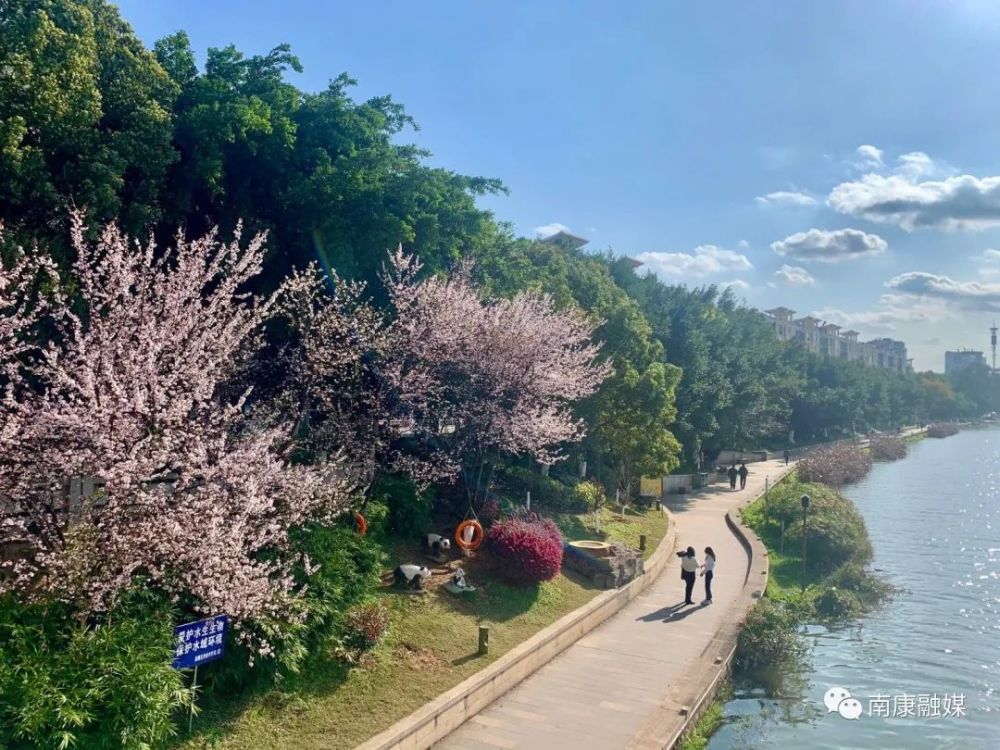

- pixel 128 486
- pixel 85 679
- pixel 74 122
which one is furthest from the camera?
pixel 74 122

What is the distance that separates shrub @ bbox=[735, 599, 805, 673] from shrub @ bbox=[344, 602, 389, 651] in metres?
7.69

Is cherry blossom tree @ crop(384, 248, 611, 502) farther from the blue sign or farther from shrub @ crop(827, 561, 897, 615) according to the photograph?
shrub @ crop(827, 561, 897, 615)

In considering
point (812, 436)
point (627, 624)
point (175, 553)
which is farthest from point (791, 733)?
point (812, 436)

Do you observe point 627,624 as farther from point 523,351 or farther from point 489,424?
point 523,351

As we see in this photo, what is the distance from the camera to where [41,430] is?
355 inches

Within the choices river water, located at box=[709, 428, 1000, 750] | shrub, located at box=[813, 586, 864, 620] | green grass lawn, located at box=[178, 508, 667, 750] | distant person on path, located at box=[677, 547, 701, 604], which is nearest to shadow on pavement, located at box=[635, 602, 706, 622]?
distant person on path, located at box=[677, 547, 701, 604]

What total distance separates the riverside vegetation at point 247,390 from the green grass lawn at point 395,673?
7 centimetres

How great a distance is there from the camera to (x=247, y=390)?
614 inches

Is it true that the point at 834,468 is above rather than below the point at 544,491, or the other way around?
below

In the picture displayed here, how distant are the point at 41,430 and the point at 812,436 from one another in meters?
79.4

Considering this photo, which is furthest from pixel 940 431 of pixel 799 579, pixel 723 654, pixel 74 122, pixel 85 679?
pixel 85 679

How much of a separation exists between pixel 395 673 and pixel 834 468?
48.6 meters

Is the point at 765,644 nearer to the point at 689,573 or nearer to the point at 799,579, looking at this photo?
the point at 689,573

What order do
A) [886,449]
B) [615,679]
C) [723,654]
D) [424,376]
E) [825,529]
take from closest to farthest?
[615,679]
[723,654]
[424,376]
[825,529]
[886,449]
